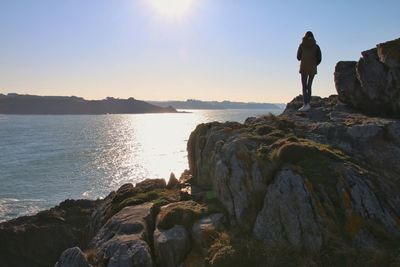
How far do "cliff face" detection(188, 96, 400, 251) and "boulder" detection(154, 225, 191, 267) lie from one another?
1.86 meters

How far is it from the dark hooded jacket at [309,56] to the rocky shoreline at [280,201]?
2500 mm

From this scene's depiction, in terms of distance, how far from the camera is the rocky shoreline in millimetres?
12141

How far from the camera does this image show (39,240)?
98.2ft

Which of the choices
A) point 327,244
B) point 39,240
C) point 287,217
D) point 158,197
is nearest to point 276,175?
point 287,217

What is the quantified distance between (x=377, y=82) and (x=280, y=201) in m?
8.80

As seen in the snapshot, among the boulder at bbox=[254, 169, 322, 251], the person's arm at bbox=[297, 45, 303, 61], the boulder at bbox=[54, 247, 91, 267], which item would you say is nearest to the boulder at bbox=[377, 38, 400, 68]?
the person's arm at bbox=[297, 45, 303, 61]

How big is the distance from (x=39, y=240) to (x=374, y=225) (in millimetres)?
24744

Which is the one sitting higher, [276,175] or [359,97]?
[359,97]

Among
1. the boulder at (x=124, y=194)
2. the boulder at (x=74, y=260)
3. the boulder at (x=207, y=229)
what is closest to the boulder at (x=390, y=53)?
the boulder at (x=207, y=229)

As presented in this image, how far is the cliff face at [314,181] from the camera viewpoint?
1230cm

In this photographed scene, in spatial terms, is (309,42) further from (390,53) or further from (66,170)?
(66,170)

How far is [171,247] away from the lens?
1318 cm

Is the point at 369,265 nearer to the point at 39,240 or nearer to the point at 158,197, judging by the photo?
the point at 158,197

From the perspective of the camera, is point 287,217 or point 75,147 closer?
point 287,217
